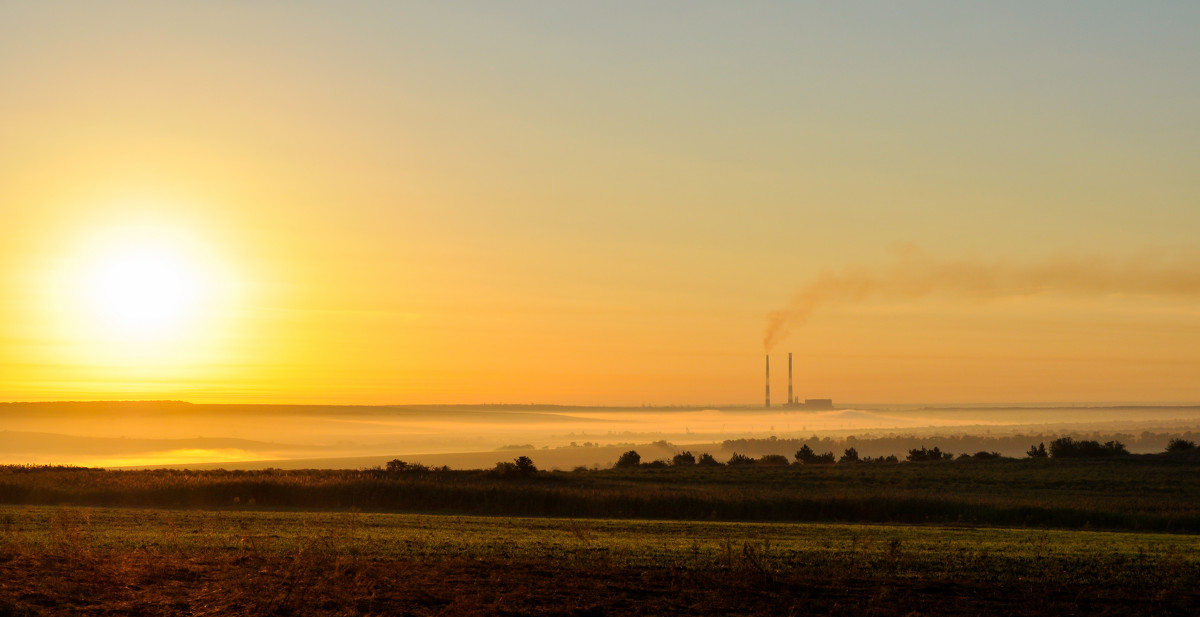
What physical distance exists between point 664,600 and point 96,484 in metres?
38.0

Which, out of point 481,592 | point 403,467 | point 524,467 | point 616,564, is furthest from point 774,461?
point 481,592

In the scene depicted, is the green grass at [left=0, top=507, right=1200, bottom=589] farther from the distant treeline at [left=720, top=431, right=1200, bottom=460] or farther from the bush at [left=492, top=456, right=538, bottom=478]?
the distant treeline at [left=720, top=431, right=1200, bottom=460]

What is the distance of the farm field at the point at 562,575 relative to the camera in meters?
15.1

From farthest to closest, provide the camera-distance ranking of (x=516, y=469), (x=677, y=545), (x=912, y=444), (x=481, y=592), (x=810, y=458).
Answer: (x=912, y=444), (x=810, y=458), (x=516, y=469), (x=677, y=545), (x=481, y=592)

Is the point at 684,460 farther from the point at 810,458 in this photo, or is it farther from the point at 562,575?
the point at 562,575

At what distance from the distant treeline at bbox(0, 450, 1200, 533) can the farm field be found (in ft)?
51.0

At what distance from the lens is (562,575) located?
698 inches

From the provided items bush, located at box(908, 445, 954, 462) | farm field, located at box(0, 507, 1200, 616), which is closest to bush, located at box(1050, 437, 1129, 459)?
bush, located at box(908, 445, 954, 462)

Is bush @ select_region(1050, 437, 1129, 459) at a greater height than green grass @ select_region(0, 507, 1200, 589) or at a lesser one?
greater

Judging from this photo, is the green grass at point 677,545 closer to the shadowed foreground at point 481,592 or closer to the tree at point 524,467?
the shadowed foreground at point 481,592

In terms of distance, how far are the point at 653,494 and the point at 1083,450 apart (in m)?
49.4

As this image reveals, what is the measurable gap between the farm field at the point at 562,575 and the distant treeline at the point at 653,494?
1554 cm

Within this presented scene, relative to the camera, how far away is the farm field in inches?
594

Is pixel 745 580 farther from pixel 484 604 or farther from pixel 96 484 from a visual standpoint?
pixel 96 484
